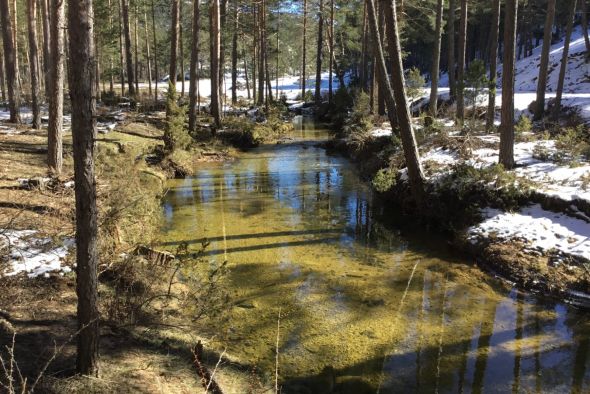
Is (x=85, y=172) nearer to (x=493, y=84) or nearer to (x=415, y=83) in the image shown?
(x=493, y=84)

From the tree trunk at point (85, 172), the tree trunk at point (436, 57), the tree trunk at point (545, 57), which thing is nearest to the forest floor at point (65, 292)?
the tree trunk at point (85, 172)

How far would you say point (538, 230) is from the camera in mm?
9016

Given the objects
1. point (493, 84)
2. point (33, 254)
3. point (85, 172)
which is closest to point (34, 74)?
point (33, 254)

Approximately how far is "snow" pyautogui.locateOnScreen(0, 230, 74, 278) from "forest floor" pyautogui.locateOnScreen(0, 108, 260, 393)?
0.04 ft

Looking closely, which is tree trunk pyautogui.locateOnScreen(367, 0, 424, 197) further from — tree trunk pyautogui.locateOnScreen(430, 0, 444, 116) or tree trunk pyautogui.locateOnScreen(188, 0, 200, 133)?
tree trunk pyautogui.locateOnScreen(188, 0, 200, 133)

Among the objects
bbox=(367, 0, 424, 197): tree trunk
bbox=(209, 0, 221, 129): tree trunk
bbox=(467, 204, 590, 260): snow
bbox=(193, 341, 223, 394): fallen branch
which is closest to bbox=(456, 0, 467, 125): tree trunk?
bbox=(367, 0, 424, 197): tree trunk

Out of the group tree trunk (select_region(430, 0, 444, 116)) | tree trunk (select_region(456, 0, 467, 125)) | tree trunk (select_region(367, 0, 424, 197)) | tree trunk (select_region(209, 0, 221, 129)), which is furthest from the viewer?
tree trunk (select_region(209, 0, 221, 129))

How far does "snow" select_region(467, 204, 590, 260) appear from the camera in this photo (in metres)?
8.47

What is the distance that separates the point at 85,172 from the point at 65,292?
118 inches

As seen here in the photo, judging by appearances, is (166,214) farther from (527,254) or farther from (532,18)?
(532,18)

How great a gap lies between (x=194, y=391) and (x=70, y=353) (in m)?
1.33

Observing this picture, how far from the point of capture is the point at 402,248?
32.6ft

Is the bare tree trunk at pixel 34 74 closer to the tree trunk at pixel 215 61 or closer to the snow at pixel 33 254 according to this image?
the tree trunk at pixel 215 61

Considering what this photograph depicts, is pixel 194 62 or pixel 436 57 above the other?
pixel 436 57
